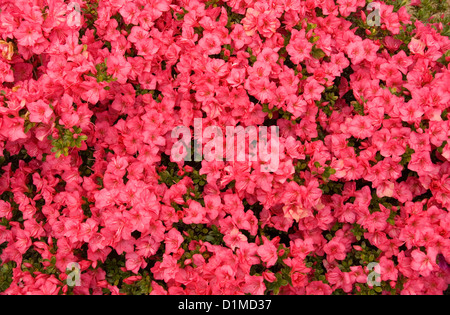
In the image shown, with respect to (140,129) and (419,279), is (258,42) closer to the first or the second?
(140,129)

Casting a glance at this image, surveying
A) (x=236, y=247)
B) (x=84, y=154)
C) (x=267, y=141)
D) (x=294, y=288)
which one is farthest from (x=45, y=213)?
(x=294, y=288)

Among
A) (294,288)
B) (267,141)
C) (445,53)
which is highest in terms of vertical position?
(445,53)

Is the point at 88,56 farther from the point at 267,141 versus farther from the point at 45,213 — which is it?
the point at 267,141

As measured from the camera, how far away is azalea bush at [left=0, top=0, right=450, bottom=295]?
2.30 metres

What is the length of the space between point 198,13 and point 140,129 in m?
0.91

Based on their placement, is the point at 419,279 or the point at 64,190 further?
the point at 64,190

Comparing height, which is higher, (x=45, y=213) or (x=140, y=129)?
(x=140, y=129)

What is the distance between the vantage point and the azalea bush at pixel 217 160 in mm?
2303

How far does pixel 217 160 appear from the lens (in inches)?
94.0

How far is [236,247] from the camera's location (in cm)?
238

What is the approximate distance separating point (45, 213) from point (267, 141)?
149 centimetres
